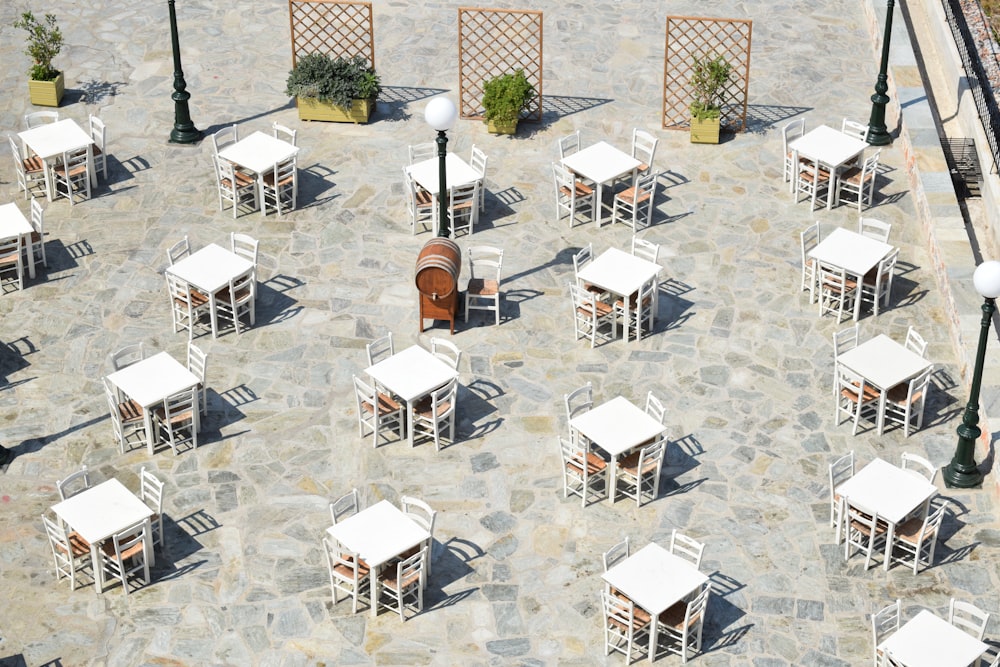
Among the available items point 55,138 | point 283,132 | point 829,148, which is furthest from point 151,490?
point 829,148

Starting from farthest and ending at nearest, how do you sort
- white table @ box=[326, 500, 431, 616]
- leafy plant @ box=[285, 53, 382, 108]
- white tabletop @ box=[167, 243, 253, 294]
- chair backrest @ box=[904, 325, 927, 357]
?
leafy plant @ box=[285, 53, 382, 108]
white tabletop @ box=[167, 243, 253, 294]
chair backrest @ box=[904, 325, 927, 357]
white table @ box=[326, 500, 431, 616]

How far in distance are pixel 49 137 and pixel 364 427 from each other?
7.75 metres

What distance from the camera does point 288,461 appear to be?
19828 millimetres

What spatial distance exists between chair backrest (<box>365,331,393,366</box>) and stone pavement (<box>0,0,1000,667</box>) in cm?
27

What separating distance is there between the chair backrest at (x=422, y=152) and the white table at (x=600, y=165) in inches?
80.2

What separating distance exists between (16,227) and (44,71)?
5068 millimetres

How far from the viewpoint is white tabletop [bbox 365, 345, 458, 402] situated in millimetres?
19797

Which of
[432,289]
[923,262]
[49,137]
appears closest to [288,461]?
[432,289]

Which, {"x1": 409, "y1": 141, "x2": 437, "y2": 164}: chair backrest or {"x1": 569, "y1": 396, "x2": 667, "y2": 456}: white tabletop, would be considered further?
{"x1": 409, "y1": 141, "x2": 437, "y2": 164}: chair backrest

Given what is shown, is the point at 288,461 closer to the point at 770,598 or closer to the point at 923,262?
the point at 770,598

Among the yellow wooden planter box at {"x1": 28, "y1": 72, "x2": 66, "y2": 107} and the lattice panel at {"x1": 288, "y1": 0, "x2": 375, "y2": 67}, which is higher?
the lattice panel at {"x1": 288, "y1": 0, "x2": 375, "y2": 67}

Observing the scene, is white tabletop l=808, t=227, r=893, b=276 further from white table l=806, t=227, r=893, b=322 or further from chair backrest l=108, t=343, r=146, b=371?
chair backrest l=108, t=343, r=146, b=371

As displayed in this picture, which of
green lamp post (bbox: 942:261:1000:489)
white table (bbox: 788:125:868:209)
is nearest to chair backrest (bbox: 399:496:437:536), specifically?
green lamp post (bbox: 942:261:1000:489)

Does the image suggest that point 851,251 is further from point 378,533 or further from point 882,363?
point 378,533
